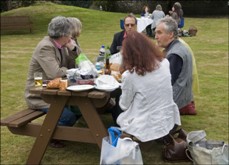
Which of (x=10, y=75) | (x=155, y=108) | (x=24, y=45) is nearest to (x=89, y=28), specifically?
(x=24, y=45)

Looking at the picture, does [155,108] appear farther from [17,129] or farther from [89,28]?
[89,28]

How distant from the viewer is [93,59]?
1084 cm

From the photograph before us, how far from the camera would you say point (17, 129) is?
3.93 meters

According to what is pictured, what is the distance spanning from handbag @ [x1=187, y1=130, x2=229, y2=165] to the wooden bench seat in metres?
1.61

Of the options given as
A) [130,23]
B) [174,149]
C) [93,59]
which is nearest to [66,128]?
[174,149]

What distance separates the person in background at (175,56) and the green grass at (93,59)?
718 millimetres

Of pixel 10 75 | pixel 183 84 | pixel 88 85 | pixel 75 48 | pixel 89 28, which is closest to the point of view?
pixel 88 85

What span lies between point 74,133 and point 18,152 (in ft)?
3.27

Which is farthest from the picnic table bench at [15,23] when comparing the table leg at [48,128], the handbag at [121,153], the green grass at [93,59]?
the handbag at [121,153]

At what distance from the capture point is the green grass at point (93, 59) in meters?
4.27

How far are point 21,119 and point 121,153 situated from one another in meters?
1.34

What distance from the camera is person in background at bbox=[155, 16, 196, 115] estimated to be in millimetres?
4184

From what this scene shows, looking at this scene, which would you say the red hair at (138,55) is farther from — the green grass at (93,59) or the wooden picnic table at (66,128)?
the green grass at (93,59)

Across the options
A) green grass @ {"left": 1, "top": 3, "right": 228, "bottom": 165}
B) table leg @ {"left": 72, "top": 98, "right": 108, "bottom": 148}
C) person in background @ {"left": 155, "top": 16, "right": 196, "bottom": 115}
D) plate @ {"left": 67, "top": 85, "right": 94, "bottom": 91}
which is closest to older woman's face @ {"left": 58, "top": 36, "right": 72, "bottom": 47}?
plate @ {"left": 67, "top": 85, "right": 94, "bottom": 91}
